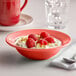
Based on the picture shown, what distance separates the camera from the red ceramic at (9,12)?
1.29m

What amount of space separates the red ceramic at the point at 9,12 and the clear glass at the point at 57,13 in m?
0.15

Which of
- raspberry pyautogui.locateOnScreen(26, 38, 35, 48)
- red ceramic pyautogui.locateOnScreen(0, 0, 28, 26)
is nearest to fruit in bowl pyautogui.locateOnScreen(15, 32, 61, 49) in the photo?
raspberry pyautogui.locateOnScreen(26, 38, 35, 48)

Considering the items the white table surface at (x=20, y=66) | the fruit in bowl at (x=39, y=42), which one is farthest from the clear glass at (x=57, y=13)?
the fruit in bowl at (x=39, y=42)

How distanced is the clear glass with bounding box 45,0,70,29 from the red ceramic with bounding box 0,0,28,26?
15 centimetres

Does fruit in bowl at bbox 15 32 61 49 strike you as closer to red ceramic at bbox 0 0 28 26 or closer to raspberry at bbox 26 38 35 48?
raspberry at bbox 26 38 35 48

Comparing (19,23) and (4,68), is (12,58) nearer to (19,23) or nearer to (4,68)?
(4,68)

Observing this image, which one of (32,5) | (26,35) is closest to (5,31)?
(26,35)

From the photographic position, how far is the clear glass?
134 centimetres

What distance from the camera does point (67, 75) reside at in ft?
2.92

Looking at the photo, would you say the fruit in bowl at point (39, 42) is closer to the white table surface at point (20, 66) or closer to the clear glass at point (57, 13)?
the white table surface at point (20, 66)

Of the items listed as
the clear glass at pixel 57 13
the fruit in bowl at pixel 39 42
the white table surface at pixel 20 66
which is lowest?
the white table surface at pixel 20 66

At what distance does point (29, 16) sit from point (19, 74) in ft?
2.01

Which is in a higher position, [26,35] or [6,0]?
[6,0]

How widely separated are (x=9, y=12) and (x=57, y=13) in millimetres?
233
